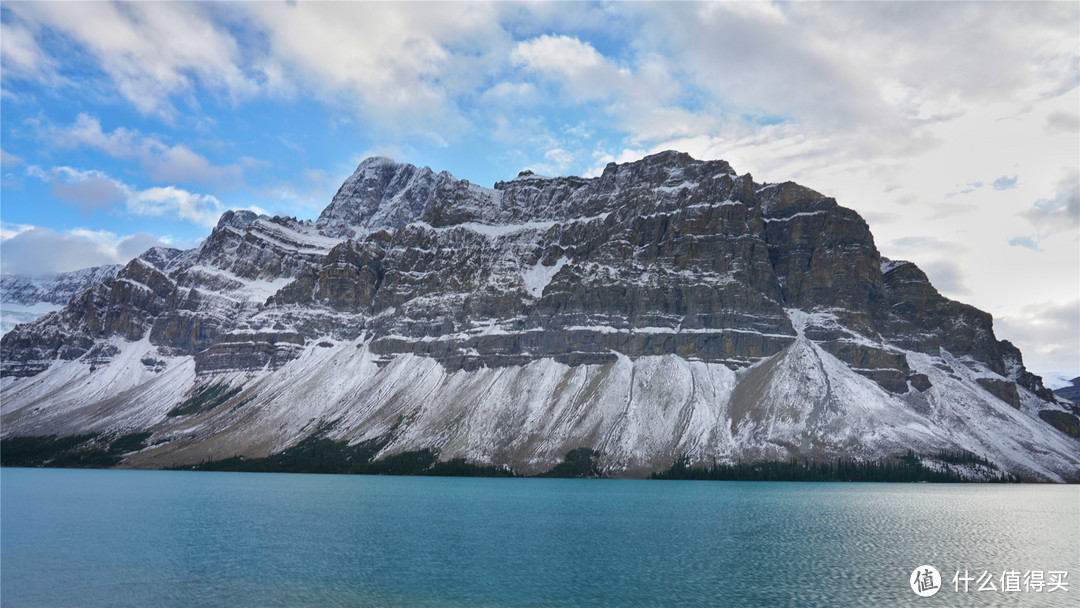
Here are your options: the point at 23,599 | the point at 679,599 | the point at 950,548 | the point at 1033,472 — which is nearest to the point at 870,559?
the point at 950,548

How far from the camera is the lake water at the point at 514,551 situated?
49.7 m

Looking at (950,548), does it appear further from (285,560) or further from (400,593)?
(285,560)

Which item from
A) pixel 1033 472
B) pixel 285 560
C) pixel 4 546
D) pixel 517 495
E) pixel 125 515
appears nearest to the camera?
pixel 285 560

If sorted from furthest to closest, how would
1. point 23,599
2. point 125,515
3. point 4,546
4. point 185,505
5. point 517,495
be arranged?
point 517,495 → point 185,505 → point 125,515 → point 4,546 → point 23,599

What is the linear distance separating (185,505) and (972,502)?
125m

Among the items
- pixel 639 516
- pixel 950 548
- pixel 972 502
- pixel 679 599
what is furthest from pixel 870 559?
pixel 972 502

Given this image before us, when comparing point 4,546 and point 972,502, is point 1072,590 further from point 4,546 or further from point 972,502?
point 4,546

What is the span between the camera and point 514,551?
217 feet

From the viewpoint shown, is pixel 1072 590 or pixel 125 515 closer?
pixel 1072 590

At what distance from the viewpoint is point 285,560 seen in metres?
61.3

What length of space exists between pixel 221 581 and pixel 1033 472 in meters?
217

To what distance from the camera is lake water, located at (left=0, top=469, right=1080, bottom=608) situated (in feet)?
163

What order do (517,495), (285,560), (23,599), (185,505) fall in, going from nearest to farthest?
(23,599), (285,560), (185,505), (517,495)

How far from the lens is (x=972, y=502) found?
122250mm
